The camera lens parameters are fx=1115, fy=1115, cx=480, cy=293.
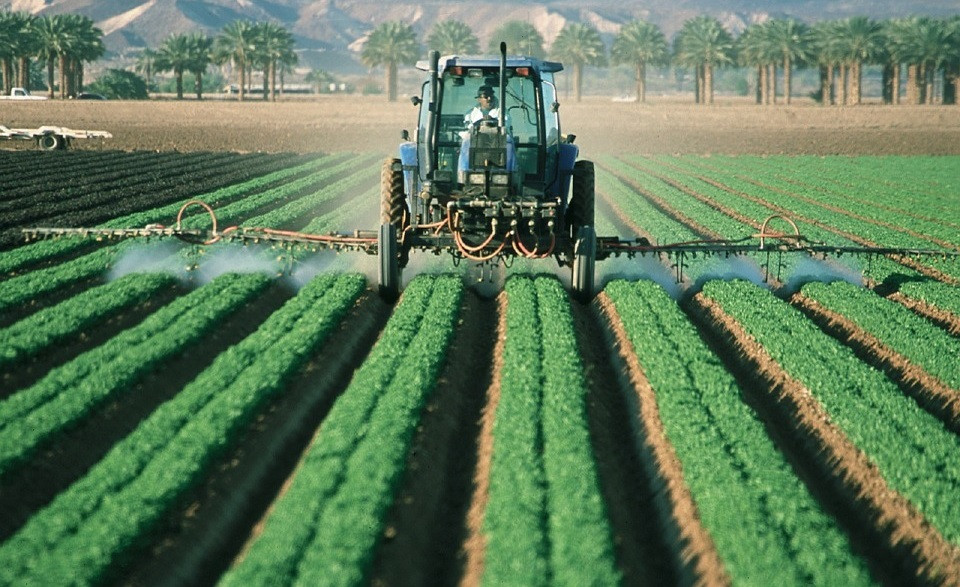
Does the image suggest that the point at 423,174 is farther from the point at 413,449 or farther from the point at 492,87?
the point at 413,449

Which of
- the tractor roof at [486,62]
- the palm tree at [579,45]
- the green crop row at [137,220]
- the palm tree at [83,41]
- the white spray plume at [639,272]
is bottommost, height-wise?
the white spray plume at [639,272]

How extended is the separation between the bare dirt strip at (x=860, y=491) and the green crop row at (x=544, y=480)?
6.04 ft

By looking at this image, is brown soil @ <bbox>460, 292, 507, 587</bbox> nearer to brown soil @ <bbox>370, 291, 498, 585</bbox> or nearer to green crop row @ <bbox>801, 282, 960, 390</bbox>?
brown soil @ <bbox>370, 291, 498, 585</bbox>

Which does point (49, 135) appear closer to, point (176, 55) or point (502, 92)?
point (502, 92)

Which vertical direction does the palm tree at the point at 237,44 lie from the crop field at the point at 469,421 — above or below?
above

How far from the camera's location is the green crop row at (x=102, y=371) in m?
8.48

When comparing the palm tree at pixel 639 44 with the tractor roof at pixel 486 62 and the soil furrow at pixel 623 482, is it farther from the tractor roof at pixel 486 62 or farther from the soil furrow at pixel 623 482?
the soil furrow at pixel 623 482

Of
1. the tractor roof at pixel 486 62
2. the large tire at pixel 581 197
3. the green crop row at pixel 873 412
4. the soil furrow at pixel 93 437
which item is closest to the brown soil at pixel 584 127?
the large tire at pixel 581 197

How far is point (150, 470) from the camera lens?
777 centimetres

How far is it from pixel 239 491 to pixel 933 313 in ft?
32.1

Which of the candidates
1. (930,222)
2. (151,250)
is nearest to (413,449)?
(151,250)

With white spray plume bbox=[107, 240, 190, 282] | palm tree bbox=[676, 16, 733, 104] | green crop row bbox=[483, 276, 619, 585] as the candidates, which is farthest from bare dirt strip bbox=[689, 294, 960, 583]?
palm tree bbox=[676, 16, 733, 104]

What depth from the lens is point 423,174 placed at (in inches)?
571

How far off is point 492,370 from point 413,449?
273 cm
